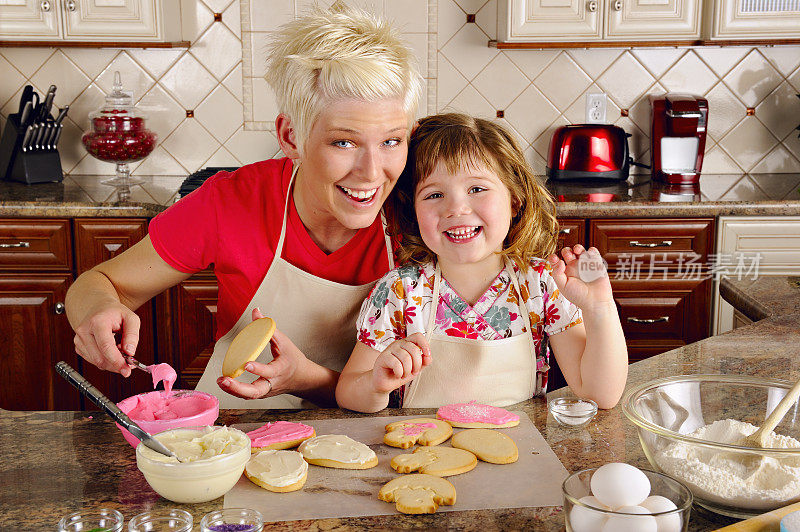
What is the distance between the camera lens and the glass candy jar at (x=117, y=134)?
3027 mm

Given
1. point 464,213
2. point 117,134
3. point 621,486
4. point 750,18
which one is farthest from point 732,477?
point 117,134

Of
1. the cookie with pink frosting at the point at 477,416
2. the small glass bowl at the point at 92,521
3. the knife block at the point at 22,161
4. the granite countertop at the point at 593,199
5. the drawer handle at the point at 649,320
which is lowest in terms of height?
the drawer handle at the point at 649,320

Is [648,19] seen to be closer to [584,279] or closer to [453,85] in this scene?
[453,85]

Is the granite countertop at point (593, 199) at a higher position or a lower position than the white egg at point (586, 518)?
higher

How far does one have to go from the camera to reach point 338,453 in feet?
3.59

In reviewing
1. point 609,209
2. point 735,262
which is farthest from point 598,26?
point 735,262

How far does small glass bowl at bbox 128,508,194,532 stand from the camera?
0.92 meters

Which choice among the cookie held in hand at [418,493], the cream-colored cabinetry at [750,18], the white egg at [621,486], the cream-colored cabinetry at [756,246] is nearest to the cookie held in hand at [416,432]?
the cookie held in hand at [418,493]

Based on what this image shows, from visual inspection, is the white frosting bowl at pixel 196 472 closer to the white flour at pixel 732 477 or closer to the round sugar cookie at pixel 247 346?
the round sugar cookie at pixel 247 346

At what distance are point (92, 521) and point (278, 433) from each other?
1.02 ft

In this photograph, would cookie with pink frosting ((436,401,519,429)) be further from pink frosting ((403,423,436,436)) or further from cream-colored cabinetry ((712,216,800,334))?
cream-colored cabinetry ((712,216,800,334))

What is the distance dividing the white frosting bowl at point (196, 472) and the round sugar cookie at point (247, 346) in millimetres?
199

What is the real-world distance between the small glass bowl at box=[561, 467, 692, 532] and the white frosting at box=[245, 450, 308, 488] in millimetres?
352

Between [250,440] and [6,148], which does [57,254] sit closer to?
[6,148]
